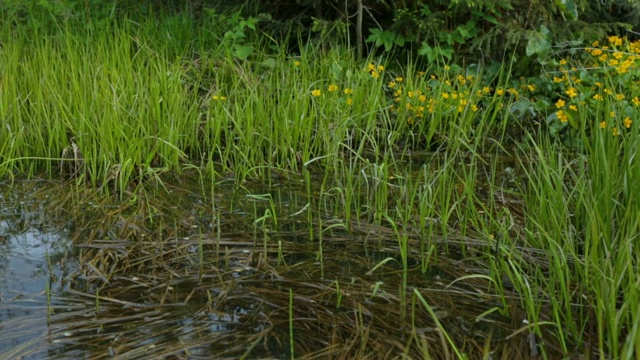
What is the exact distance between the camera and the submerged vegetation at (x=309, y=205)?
2.28m

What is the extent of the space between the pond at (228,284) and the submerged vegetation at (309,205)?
0.01 metres

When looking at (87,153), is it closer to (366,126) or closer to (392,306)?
(366,126)

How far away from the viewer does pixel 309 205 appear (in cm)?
324

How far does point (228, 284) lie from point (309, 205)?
2.30 feet

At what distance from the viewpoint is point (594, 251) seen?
216cm

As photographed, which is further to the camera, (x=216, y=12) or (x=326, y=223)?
(x=216, y=12)

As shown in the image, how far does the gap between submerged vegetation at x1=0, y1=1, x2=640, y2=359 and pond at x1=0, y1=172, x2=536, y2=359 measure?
0.01 metres

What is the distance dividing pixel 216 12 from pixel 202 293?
3.71m

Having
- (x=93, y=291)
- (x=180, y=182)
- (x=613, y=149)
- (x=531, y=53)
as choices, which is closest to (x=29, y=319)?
(x=93, y=291)

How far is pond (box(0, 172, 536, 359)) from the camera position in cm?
226

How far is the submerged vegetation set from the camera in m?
2.28

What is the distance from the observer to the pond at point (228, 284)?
7.41ft

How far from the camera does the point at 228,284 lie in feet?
8.70

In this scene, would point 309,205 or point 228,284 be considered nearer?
point 228,284
